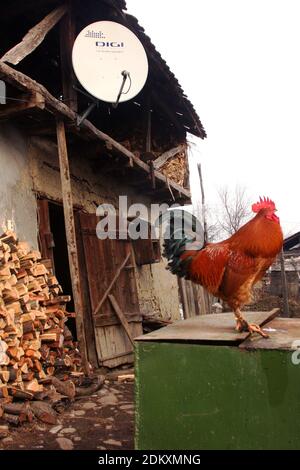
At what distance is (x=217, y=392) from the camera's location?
2.55 metres

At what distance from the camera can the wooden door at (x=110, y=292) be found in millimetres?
6746

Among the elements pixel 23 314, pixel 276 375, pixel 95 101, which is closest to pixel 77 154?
pixel 95 101

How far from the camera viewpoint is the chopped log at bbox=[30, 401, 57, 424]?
4.24m

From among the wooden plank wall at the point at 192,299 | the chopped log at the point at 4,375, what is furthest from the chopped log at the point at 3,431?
the wooden plank wall at the point at 192,299

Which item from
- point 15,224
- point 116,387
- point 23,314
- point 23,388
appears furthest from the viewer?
point 116,387

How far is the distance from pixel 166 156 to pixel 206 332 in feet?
22.0

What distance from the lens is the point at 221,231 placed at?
53.5 m

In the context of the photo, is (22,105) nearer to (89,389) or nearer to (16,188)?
(16,188)

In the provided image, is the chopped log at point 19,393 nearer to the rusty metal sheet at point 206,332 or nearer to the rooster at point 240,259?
the rusty metal sheet at point 206,332

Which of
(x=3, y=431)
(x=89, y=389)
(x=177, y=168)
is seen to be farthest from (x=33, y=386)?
(x=177, y=168)

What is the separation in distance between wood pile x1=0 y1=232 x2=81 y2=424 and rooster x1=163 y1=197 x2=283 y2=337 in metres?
2.32

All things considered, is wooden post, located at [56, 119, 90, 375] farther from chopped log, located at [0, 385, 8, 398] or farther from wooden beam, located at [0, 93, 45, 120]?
chopped log, located at [0, 385, 8, 398]

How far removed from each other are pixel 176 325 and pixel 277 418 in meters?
1.25

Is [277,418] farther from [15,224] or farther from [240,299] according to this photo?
[15,224]
